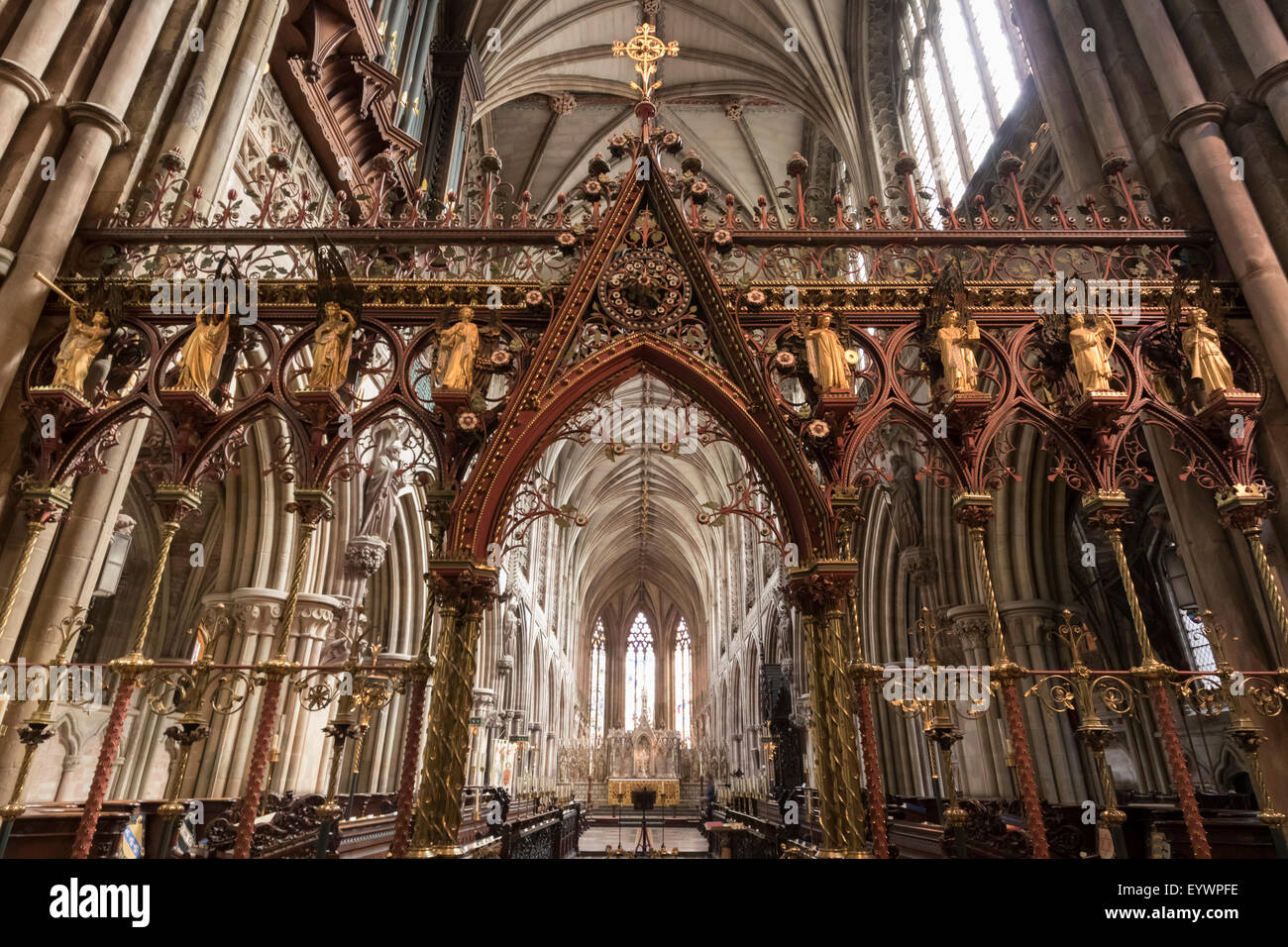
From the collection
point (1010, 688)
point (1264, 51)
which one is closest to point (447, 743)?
point (1010, 688)

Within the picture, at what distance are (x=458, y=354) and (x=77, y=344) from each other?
251 centimetres

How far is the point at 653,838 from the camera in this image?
71.7 ft

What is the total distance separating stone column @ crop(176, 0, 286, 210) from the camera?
6.57 m

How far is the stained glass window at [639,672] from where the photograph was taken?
4434 cm

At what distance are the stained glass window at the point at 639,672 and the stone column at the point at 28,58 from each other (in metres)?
41.8

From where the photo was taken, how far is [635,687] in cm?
4484

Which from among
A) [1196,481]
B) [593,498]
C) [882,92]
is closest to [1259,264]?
[1196,481]

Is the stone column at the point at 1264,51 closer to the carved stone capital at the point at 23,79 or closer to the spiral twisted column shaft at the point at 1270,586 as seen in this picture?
the spiral twisted column shaft at the point at 1270,586

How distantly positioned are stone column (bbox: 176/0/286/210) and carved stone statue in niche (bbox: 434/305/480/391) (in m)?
3.10

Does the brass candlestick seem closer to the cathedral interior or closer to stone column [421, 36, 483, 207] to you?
the cathedral interior

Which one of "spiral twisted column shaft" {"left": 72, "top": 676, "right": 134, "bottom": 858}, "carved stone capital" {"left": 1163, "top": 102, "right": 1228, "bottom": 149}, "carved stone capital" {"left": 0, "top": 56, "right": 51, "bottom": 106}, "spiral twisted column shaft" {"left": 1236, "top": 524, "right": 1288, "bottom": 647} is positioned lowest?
"spiral twisted column shaft" {"left": 72, "top": 676, "right": 134, "bottom": 858}

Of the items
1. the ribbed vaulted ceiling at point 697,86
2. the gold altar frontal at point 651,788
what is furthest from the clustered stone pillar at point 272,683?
the gold altar frontal at point 651,788

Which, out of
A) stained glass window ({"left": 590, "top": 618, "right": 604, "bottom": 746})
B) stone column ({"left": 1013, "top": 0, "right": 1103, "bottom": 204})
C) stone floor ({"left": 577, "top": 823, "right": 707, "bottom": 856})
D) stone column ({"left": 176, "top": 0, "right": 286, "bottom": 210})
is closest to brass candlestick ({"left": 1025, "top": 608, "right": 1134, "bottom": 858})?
stone column ({"left": 1013, "top": 0, "right": 1103, "bottom": 204})

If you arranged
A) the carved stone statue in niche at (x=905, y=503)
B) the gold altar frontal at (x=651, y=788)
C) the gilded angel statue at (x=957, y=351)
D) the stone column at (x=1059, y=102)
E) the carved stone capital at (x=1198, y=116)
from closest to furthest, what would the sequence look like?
the gilded angel statue at (x=957, y=351) → the carved stone capital at (x=1198, y=116) → the stone column at (x=1059, y=102) → the carved stone statue in niche at (x=905, y=503) → the gold altar frontal at (x=651, y=788)
